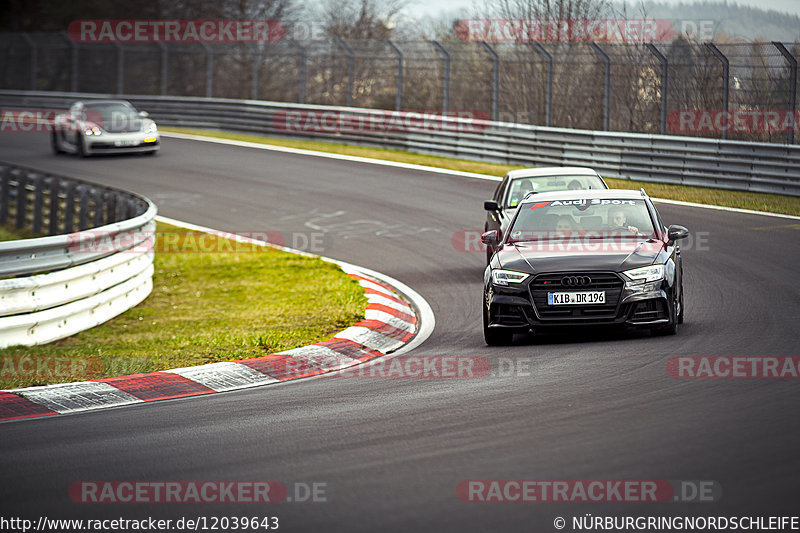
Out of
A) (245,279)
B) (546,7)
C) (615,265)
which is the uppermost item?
(546,7)

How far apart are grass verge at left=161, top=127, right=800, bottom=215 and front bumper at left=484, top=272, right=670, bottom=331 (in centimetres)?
959

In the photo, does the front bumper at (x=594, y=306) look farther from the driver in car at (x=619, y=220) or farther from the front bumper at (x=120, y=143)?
the front bumper at (x=120, y=143)

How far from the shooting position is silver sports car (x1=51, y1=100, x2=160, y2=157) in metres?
28.2

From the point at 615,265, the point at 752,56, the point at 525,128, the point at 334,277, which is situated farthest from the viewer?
the point at 525,128

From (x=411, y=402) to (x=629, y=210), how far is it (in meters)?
4.56

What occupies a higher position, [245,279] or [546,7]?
[546,7]

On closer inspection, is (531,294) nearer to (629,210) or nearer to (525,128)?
(629,210)

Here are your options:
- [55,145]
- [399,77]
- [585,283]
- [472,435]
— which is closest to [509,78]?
[399,77]

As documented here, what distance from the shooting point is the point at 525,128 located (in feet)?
78.0

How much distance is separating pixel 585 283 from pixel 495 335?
103 centimetres

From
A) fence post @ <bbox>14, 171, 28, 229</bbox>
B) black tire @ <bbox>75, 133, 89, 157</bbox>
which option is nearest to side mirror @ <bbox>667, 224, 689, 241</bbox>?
fence post @ <bbox>14, 171, 28, 229</bbox>

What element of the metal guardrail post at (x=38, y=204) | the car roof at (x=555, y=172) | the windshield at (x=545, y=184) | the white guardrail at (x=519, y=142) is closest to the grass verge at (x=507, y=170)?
the white guardrail at (x=519, y=142)

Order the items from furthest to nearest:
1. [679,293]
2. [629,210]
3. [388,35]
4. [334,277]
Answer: [388,35] < [334,277] < [629,210] < [679,293]

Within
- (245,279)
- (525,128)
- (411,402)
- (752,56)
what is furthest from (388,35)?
(411,402)
